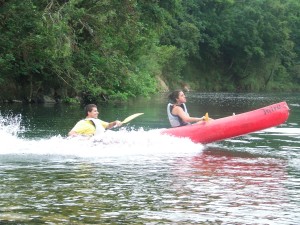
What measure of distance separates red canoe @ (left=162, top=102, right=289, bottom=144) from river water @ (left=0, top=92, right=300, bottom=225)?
192 mm

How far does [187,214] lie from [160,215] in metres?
0.30

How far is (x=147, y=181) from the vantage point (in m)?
10.1

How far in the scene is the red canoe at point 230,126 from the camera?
587 inches

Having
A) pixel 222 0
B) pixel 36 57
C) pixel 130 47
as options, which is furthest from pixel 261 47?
pixel 36 57

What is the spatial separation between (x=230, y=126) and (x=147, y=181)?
5.49 m

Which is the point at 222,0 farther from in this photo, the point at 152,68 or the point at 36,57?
→ the point at 36,57

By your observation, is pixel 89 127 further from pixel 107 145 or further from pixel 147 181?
pixel 147 181

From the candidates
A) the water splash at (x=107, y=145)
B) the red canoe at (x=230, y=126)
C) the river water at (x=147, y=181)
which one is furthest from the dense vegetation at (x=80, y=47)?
the water splash at (x=107, y=145)

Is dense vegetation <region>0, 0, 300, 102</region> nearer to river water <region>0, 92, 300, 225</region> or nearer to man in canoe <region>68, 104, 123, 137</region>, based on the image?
river water <region>0, 92, 300, 225</region>

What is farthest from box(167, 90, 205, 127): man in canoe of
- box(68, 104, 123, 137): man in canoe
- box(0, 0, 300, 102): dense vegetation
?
box(0, 0, 300, 102): dense vegetation

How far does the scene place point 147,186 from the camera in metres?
9.63

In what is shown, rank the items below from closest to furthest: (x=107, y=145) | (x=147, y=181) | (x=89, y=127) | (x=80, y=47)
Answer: (x=147, y=181), (x=107, y=145), (x=89, y=127), (x=80, y=47)

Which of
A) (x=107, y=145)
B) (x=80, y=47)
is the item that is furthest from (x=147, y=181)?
(x=80, y=47)

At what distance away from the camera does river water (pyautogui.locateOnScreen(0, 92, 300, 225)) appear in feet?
25.5
